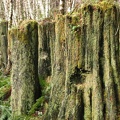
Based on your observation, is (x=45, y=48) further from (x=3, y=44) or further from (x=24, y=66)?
(x=3, y=44)

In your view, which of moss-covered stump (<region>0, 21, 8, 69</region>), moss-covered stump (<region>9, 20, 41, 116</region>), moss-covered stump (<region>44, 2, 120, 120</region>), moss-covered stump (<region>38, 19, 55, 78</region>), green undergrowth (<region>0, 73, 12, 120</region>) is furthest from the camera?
moss-covered stump (<region>0, 21, 8, 69</region>)

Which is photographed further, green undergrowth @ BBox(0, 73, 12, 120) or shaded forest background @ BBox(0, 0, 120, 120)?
green undergrowth @ BBox(0, 73, 12, 120)

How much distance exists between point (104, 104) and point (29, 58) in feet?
11.1

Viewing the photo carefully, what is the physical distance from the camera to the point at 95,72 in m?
6.73

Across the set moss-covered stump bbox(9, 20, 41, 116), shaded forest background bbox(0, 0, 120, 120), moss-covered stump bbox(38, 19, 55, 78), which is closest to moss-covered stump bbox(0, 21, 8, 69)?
moss-covered stump bbox(38, 19, 55, 78)

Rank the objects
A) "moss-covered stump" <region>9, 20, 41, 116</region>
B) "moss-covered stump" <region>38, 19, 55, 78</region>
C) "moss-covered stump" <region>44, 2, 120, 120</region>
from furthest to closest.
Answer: "moss-covered stump" <region>38, 19, 55, 78</region> → "moss-covered stump" <region>9, 20, 41, 116</region> → "moss-covered stump" <region>44, 2, 120, 120</region>

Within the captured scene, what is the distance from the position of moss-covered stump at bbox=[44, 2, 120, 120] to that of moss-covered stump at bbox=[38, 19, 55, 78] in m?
2.93

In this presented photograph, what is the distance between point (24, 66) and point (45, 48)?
1893mm

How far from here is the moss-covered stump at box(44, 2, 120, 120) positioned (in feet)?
21.6

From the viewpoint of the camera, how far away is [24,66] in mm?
9062

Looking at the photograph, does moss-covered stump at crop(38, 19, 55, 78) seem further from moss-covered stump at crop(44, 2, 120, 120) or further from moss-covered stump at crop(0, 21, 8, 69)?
moss-covered stump at crop(0, 21, 8, 69)

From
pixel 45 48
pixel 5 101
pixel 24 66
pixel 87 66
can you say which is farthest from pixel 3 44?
pixel 87 66

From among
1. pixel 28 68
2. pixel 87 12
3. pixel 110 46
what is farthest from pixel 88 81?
pixel 28 68

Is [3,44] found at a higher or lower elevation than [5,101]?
higher
